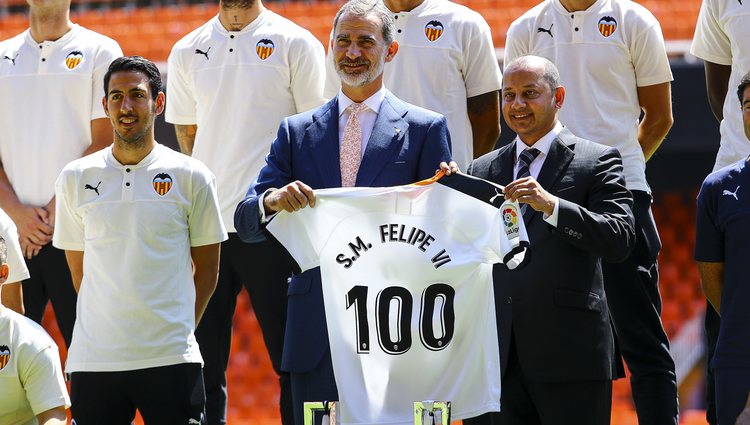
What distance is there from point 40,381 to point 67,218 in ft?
2.01

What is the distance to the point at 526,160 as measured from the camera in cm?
419

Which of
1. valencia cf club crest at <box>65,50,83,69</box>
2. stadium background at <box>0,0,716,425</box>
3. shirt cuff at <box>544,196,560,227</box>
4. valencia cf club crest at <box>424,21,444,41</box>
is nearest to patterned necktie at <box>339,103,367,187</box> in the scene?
shirt cuff at <box>544,196,560,227</box>

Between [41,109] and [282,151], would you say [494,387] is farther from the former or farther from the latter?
[41,109]

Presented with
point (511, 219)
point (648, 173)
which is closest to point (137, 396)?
point (511, 219)

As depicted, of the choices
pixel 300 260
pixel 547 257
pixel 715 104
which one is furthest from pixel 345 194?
pixel 715 104

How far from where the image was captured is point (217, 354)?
199 inches

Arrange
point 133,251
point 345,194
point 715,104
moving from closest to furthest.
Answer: point 345,194, point 133,251, point 715,104

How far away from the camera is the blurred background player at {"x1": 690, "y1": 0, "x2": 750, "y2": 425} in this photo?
14.9 ft

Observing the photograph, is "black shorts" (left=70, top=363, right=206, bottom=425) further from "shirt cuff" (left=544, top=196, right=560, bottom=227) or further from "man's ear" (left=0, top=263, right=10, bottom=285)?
"shirt cuff" (left=544, top=196, right=560, bottom=227)

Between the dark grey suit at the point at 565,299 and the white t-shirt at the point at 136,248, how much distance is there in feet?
3.51

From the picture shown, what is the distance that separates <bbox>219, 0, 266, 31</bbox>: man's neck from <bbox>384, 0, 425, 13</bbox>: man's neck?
23.2 inches

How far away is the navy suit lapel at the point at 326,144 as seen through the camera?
13.0 feet

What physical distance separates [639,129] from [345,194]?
1682 mm

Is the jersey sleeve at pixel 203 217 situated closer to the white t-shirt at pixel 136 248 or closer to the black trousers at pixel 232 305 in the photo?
the white t-shirt at pixel 136 248
